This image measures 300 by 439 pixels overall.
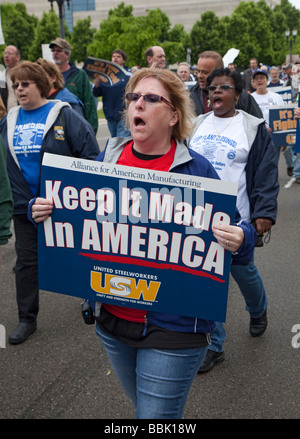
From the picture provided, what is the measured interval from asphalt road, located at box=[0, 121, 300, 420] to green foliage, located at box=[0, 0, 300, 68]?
42.0 m

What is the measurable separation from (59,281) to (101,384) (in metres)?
1.33

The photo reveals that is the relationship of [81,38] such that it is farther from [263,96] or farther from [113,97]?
[113,97]

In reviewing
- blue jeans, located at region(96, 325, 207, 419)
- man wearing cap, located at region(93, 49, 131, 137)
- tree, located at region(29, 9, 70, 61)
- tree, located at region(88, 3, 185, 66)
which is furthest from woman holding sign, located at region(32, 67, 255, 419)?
tree, located at region(29, 9, 70, 61)

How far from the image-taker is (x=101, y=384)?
3.27 meters

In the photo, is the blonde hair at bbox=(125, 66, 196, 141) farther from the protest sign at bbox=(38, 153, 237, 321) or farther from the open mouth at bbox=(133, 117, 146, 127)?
the protest sign at bbox=(38, 153, 237, 321)

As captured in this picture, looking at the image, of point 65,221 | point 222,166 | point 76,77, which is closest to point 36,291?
point 222,166

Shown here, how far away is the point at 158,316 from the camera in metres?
2.07

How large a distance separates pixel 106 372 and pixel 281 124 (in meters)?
5.20

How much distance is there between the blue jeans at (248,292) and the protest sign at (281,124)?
162 inches

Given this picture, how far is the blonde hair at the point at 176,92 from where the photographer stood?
2182mm

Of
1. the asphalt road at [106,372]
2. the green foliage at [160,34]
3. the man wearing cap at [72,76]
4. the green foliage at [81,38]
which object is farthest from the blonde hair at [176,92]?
the green foliage at [81,38]

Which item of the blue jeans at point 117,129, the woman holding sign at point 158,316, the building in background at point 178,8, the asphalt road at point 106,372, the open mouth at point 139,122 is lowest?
the building in background at point 178,8

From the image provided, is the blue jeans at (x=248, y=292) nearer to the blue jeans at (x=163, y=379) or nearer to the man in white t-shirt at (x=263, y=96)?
the blue jeans at (x=163, y=379)

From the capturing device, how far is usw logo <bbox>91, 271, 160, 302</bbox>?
81.0 inches
